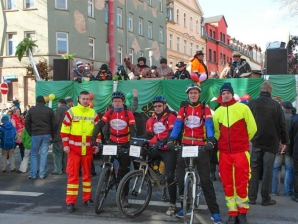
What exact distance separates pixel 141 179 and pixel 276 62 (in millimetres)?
7646

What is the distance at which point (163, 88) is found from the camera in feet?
43.6

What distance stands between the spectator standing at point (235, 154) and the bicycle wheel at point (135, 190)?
128 centimetres

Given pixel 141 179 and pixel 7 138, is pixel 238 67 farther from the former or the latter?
pixel 141 179

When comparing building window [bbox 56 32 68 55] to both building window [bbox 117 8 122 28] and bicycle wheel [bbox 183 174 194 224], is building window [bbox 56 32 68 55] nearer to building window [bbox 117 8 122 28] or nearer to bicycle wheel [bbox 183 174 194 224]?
building window [bbox 117 8 122 28]

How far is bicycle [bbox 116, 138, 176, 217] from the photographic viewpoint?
632 centimetres

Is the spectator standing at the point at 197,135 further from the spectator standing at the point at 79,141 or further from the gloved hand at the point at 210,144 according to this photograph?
the spectator standing at the point at 79,141

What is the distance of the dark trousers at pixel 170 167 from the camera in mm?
6371

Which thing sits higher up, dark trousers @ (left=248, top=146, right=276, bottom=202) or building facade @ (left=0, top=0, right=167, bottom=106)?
building facade @ (left=0, top=0, right=167, bottom=106)

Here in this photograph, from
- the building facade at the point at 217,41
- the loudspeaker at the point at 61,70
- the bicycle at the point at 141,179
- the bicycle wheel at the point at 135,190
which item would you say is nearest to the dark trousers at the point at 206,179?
the bicycle at the point at 141,179

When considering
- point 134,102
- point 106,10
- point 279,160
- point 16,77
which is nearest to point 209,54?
point 106,10

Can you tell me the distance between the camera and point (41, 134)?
9.84 metres

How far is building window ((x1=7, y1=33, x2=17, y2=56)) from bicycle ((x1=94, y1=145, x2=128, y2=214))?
77.7ft

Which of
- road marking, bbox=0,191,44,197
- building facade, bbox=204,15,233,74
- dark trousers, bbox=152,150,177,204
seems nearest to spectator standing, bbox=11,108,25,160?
road marking, bbox=0,191,44,197

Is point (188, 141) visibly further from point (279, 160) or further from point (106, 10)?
point (106, 10)
